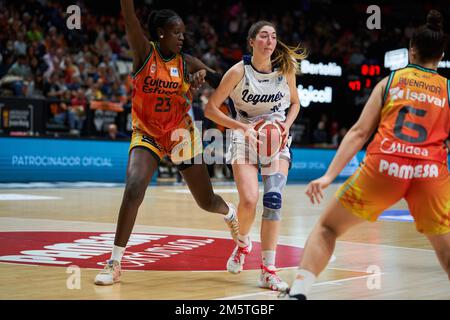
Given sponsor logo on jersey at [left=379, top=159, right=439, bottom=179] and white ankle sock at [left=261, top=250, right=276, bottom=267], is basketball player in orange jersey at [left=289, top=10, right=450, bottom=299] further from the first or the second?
white ankle sock at [left=261, top=250, right=276, bottom=267]

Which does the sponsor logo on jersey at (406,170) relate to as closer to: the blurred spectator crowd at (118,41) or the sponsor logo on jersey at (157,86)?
the sponsor logo on jersey at (157,86)

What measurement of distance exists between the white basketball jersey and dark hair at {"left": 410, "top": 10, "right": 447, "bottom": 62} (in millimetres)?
1848

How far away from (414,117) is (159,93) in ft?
7.95

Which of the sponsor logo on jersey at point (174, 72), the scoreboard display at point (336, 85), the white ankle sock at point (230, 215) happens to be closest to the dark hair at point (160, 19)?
the sponsor logo on jersey at point (174, 72)

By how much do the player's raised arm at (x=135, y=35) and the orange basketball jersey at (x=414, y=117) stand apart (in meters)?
2.26

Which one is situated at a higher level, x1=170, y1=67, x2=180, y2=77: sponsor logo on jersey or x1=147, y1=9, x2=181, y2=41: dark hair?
x1=147, y1=9, x2=181, y2=41: dark hair

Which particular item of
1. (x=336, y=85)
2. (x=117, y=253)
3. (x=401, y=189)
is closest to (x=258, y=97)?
(x=117, y=253)

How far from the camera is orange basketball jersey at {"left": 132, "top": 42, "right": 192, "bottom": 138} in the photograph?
5.98 metres

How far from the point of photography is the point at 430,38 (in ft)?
14.1

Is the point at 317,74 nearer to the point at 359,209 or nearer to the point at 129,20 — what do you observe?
the point at 129,20

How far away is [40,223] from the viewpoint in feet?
31.6

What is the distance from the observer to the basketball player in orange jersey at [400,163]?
13.8 feet

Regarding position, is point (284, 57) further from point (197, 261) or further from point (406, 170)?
point (406, 170)

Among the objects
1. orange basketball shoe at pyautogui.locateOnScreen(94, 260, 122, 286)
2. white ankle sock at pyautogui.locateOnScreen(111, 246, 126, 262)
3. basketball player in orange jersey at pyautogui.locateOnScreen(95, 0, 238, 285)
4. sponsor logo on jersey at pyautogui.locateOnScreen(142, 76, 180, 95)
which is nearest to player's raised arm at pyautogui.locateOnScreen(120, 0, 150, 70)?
basketball player in orange jersey at pyautogui.locateOnScreen(95, 0, 238, 285)
